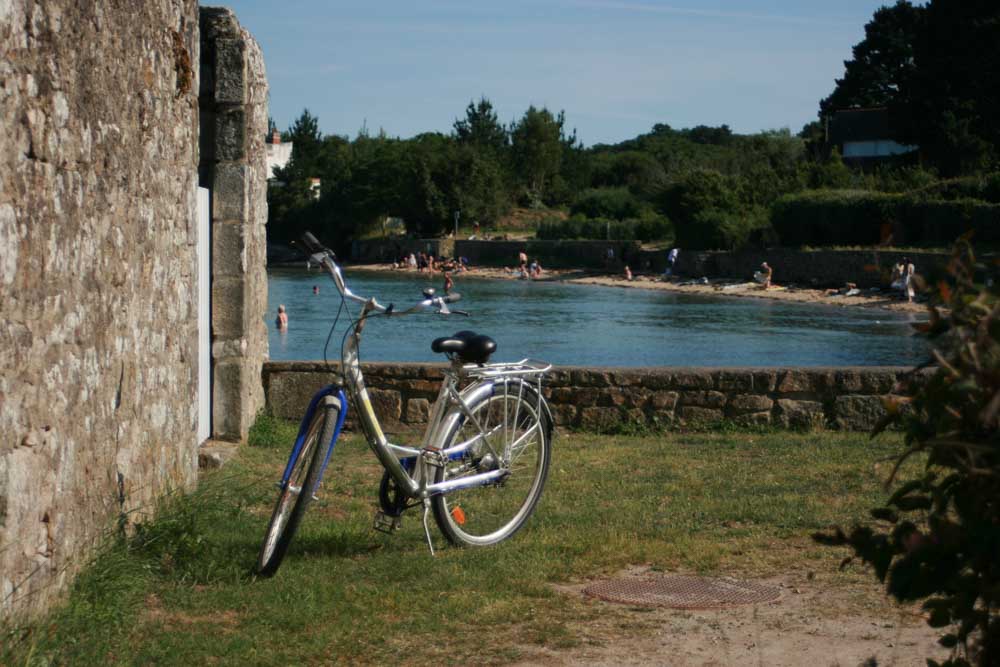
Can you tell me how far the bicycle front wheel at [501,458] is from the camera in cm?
545

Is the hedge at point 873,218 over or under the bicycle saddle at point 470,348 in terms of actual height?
over

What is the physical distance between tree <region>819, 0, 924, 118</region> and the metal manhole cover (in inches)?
3213

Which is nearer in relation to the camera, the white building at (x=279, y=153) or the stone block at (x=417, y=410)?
the stone block at (x=417, y=410)

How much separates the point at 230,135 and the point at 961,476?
713cm

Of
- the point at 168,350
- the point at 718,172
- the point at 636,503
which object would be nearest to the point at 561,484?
the point at 636,503

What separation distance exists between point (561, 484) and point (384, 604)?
8.72 ft

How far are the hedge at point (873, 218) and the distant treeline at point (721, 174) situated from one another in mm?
80

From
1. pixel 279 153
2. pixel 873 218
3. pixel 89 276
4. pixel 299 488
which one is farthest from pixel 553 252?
pixel 89 276

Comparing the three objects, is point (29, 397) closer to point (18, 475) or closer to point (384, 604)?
point (18, 475)

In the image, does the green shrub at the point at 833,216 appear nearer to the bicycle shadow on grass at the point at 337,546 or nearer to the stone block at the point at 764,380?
the stone block at the point at 764,380

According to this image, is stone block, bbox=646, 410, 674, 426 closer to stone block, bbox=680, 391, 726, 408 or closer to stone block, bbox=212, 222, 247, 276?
stone block, bbox=680, 391, 726, 408

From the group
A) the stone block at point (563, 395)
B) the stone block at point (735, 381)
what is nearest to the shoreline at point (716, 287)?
the stone block at point (735, 381)

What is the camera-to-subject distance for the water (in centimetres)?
3325

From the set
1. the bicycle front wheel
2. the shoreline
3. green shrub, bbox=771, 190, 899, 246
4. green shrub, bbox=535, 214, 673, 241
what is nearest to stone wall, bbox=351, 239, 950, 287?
the shoreline
